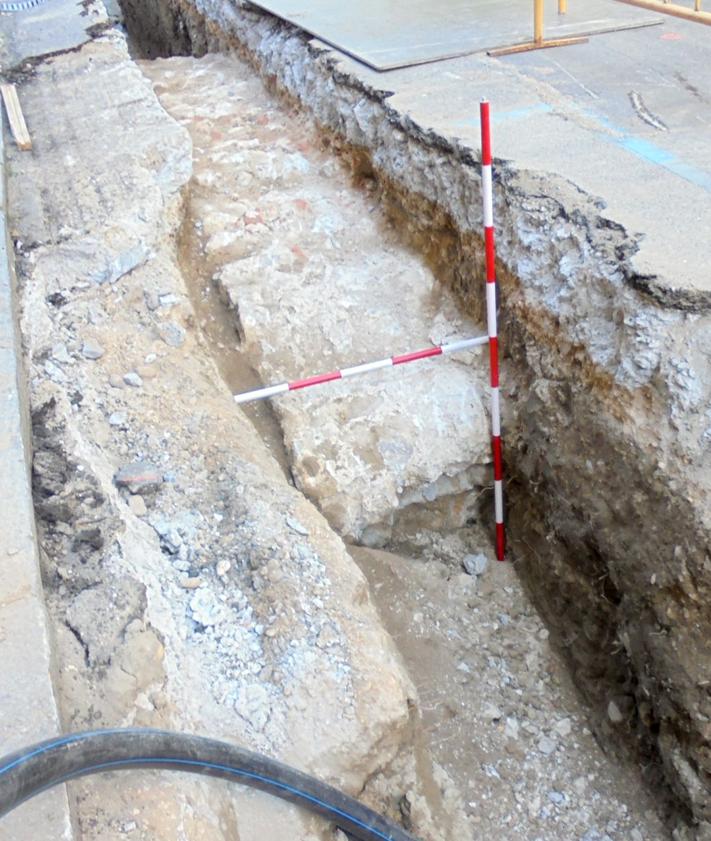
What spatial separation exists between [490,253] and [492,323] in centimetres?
32

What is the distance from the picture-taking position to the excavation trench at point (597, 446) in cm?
284

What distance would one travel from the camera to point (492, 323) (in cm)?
369

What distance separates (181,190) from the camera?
4.45m


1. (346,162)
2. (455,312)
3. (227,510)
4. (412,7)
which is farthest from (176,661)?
(412,7)

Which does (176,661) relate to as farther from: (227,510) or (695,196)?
(695,196)

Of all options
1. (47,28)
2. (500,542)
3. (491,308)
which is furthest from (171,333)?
(47,28)

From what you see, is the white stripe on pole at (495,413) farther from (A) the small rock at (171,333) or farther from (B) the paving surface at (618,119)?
(A) the small rock at (171,333)

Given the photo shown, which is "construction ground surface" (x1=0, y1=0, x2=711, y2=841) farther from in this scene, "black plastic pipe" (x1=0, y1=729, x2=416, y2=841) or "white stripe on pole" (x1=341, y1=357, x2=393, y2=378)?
"white stripe on pole" (x1=341, y1=357, x2=393, y2=378)

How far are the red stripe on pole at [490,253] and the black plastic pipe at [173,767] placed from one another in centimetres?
220

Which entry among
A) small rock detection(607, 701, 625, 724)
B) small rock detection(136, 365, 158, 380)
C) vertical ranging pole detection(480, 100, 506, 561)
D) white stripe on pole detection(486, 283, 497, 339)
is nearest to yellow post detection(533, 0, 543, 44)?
vertical ranging pole detection(480, 100, 506, 561)

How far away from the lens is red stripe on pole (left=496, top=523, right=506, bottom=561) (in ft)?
12.8

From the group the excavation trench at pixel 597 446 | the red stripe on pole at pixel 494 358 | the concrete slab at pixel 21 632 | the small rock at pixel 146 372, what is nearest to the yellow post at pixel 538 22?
the excavation trench at pixel 597 446

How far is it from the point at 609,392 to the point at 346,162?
2499 mm

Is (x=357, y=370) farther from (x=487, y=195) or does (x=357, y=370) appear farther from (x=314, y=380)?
(x=487, y=195)
